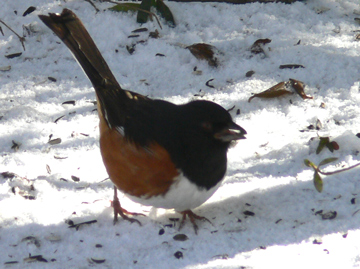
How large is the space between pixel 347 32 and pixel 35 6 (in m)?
2.64

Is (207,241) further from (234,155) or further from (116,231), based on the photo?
(234,155)

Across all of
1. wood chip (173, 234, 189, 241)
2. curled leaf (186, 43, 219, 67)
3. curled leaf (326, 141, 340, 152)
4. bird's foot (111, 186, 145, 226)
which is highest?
curled leaf (186, 43, 219, 67)

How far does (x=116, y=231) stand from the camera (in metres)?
2.82

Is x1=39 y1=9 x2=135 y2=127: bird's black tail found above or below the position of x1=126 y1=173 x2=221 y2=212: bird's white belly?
above

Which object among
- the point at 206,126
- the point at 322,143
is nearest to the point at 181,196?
the point at 206,126

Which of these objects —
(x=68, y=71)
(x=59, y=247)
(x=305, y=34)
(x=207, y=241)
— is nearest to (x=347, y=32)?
(x=305, y=34)

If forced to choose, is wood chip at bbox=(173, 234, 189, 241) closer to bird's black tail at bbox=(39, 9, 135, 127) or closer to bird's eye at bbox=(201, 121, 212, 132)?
bird's eye at bbox=(201, 121, 212, 132)

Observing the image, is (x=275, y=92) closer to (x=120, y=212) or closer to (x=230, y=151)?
(x=230, y=151)

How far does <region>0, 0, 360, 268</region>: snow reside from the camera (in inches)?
104

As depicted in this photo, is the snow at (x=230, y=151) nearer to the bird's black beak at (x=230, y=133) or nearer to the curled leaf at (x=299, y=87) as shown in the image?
the curled leaf at (x=299, y=87)

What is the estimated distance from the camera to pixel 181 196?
104 inches

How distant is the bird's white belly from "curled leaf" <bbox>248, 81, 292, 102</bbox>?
1.29 metres

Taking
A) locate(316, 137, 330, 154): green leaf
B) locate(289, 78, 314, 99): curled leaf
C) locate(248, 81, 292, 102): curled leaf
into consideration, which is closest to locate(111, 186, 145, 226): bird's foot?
locate(316, 137, 330, 154): green leaf

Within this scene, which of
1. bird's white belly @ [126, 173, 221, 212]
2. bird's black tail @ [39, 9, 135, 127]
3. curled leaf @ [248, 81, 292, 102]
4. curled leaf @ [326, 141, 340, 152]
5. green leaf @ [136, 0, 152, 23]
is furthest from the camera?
green leaf @ [136, 0, 152, 23]
